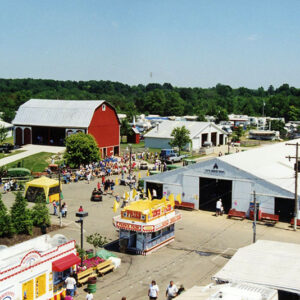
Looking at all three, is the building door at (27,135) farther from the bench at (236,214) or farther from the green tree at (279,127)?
the green tree at (279,127)

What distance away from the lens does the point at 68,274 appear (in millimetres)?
20281

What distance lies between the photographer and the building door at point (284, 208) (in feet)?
112

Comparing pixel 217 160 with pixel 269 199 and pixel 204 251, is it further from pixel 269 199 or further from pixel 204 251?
pixel 204 251

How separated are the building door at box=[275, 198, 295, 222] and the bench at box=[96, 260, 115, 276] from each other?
1557cm

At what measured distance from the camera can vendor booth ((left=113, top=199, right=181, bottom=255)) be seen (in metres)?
25.5

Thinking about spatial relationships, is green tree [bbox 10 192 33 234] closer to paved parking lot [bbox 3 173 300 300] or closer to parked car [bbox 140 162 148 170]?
paved parking lot [bbox 3 173 300 300]

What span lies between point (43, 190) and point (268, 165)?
18.3 metres

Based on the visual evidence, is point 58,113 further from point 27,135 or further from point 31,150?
point 31,150

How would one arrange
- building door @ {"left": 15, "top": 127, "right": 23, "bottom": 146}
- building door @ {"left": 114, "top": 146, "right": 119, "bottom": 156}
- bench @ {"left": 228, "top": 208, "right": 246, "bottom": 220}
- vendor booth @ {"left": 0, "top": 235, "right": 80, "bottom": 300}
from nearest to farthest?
vendor booth @ {"left": 0, "top": 235, "right": 80, "bottom": 300}
bench @ {"left": 228, "top": 208, "right": 246, "bottom": 220}
building door @ {"left": 15, "top": 127, "right": 23, "bottom": 146}
building door @ {"left": 114, "top": 146, "right": 119, "bottom": 156}

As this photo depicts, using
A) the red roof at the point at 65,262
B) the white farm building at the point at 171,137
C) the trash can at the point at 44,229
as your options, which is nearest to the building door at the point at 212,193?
the trash can at the point at 44,229

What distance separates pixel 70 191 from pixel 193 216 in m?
13.4

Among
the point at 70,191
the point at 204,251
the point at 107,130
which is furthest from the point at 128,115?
the point at 204,251

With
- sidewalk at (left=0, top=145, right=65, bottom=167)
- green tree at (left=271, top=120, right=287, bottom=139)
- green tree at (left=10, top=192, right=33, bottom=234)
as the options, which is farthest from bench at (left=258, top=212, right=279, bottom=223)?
green tree at (left=271, top=120, right=287, bottom=139)

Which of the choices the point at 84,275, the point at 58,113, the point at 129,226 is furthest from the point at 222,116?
the point at 84,275
